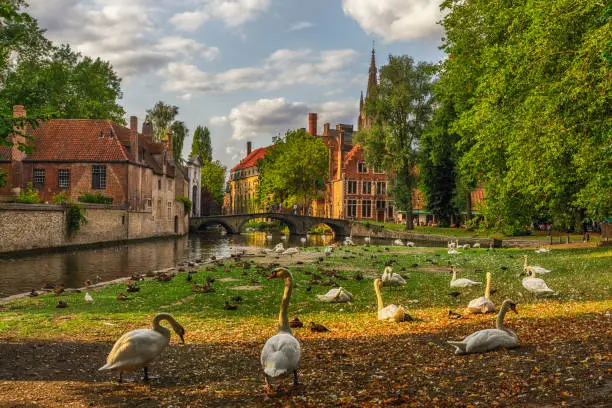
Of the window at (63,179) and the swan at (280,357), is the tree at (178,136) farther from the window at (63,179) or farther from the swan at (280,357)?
the swan at (280,357)

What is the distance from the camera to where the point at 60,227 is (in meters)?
44.2

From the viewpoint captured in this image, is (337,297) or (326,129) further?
(326,129)

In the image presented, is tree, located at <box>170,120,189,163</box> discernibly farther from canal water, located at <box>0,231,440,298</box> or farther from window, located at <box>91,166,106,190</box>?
canal water, located at <box>0,231,440,298</box>

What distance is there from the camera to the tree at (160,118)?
289 ft

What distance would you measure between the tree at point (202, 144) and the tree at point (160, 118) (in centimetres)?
3228

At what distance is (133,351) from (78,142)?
53.7 m

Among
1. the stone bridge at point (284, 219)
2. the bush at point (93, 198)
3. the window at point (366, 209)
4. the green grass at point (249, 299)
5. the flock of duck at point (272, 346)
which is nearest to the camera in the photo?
the flock of duck at point (272, 346)

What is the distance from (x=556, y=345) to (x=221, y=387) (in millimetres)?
5131

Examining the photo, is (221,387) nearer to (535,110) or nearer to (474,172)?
(535,110)

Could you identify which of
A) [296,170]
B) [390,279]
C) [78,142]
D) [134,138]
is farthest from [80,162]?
[390,279]

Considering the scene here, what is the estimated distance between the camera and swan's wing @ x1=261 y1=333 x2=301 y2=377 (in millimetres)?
6809

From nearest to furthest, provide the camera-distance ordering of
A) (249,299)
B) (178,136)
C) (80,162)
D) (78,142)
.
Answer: (249,299)
(80,162)
(78,142)
(178,136)

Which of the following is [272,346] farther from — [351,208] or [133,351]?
[351,208]

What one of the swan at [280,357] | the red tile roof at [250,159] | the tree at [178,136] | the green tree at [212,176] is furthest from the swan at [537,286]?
the red tile roof at [250,159]
